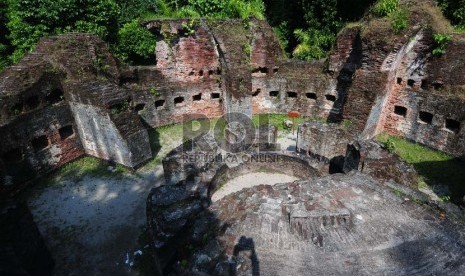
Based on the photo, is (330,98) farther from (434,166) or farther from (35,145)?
(35,145)

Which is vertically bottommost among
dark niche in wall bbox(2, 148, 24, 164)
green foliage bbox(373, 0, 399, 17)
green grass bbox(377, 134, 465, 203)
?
green grass bbox(377, 134, 465, 203)

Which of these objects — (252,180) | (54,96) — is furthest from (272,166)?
(54,96)

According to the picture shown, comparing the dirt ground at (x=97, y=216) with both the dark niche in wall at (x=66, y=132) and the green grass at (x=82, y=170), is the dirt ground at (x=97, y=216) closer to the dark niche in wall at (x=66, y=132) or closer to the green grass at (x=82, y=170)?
the green grass at (x=82, y=170)

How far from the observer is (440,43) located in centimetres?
1249

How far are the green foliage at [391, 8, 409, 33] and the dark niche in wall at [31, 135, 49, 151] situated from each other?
1345cm

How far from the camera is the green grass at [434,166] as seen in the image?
11555 millimetres

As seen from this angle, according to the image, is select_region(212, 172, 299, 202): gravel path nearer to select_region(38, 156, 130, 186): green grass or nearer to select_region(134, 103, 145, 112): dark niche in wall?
select_region(38, 156, 130, 186): green grass

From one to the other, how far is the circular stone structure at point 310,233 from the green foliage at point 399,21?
6353 mm

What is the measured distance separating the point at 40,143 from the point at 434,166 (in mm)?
14621

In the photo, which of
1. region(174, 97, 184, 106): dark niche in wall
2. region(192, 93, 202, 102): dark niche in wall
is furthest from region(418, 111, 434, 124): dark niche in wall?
region(174, 97, 184, 106): dark niche in wall

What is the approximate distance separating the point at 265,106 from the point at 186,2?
936 centimetres

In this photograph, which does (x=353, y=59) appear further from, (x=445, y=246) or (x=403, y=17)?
(x=445, y=246)

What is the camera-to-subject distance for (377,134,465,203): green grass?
11555 millimetres

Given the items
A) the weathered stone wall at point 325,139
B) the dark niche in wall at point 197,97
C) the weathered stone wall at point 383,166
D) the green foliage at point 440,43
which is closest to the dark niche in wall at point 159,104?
the dark niche in wall at point 197,97
